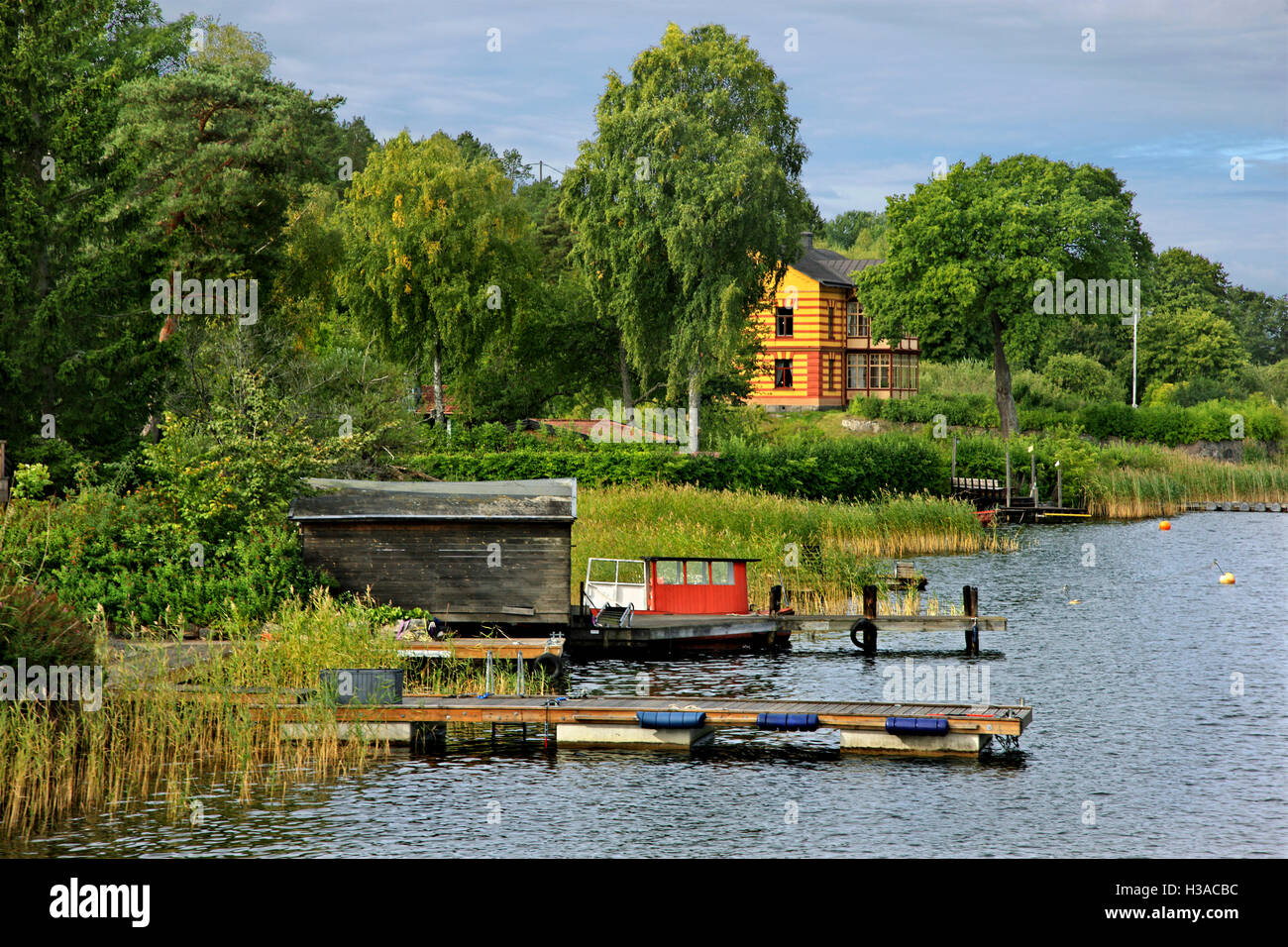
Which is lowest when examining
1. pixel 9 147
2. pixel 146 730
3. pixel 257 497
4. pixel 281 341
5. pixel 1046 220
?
pixel 146 730

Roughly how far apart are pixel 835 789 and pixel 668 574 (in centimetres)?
1422

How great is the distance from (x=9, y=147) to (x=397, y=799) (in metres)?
26.0

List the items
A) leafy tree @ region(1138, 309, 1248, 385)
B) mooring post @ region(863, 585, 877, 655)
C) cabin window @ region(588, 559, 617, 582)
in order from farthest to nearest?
1. leafy tree @ region(1138, 309, 1248, 385)
2. cabin window @ region(588, 559, 617, 582)
3. mooring post @ region(863, 585, 877, 655)

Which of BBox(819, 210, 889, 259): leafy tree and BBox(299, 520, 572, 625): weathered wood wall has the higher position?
BBox(819, 210, 889, 259): leafy tree

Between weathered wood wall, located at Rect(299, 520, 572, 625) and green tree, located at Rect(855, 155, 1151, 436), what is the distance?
5573cm

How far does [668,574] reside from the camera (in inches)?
1346

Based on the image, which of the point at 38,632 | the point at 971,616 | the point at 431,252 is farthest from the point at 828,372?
the point at 38,632

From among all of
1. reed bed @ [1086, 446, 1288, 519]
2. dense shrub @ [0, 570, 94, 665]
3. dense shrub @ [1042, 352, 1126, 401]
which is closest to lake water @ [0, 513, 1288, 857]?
dense shrub @ [0, 570, 94, 665]

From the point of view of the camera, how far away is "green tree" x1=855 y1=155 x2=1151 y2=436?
264 ft

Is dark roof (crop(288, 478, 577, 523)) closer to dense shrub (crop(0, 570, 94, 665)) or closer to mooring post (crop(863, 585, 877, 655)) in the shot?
mooring post (crop(863, 585, 877, 655))
